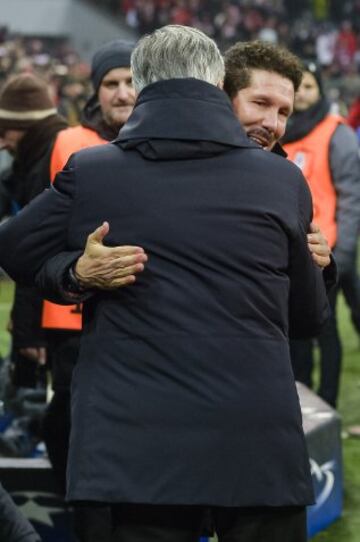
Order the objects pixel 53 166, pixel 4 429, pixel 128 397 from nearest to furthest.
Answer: pixel 128 397 < pixel 53 166 < pixel 4 429

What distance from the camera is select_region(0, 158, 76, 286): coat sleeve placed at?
9.70 feet

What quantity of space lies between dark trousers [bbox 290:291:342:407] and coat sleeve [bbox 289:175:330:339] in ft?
11.5

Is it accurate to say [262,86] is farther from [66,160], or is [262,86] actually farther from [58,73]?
[58,73]

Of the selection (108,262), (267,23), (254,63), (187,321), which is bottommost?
(267,23)

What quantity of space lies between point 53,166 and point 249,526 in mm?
2021

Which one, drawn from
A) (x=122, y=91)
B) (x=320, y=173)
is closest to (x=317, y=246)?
(x=122, y=91)

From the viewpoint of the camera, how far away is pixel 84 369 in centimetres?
296

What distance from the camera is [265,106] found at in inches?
136

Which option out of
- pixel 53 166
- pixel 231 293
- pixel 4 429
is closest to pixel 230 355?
pixel 231 293

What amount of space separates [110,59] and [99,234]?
2005 mm

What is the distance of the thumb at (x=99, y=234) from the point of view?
2.88 meters

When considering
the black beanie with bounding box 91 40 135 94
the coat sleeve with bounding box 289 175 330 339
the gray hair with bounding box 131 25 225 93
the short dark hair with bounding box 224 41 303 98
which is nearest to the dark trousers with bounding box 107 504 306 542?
the coat sleeve with bounding box 289 175 330 339

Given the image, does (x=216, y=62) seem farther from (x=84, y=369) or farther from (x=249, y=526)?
(x=249, y=526)

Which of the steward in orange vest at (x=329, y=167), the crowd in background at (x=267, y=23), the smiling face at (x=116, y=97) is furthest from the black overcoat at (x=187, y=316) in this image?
the crowd in background at (x=267, y=23)
